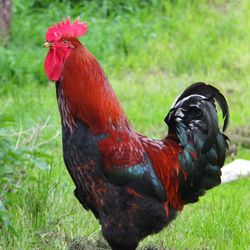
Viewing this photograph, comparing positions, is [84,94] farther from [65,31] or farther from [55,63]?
[65,31]

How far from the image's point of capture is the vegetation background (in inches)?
213

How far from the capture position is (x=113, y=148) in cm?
457

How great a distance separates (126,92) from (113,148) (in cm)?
434

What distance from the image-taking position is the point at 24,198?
5.60 metres

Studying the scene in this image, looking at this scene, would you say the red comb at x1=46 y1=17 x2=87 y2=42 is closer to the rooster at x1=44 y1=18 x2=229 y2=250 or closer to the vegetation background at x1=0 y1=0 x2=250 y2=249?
the rooster at x1=44 y1=18 x2=229 y2=250

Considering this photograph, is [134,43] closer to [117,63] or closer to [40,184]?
[117,63]

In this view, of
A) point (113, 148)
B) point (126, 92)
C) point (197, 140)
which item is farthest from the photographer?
point (126, 92)

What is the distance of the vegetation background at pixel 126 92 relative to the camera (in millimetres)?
5410

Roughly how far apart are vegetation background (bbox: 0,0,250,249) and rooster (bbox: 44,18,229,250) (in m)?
0.63

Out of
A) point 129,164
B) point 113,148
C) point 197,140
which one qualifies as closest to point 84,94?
point 113,148

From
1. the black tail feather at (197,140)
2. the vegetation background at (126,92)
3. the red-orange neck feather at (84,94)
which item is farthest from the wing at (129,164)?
the vegetation background at (126,92)

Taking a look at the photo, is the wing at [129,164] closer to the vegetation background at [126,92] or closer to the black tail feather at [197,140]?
the black tail feather at [197,140]

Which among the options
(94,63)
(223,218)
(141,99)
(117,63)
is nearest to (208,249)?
(223,218)

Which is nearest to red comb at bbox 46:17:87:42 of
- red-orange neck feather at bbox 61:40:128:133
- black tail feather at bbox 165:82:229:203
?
red-orange neck feather at bbox 61:40:128:133
